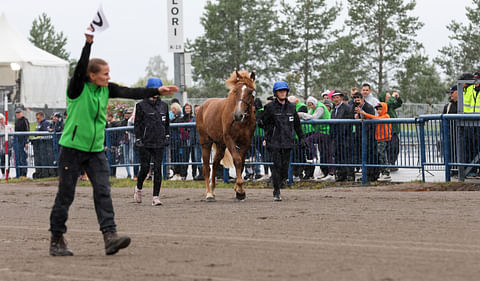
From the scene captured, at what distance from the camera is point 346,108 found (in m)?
17.6

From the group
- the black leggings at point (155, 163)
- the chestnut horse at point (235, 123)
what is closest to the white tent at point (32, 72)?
the chestnut horse at point (235, 123)

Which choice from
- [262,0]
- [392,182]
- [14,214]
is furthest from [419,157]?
[262,0]

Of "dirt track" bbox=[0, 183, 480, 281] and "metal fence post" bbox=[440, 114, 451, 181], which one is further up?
"metal fence post" bbox=[440, 114, 451, 181]

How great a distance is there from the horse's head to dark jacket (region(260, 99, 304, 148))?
0.31 metres

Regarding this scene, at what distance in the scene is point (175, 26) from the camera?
2212 cm

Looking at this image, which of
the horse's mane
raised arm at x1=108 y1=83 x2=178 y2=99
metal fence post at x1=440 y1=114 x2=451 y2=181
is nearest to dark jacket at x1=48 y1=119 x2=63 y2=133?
the horse's mane

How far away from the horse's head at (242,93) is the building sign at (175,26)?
25.2 feet

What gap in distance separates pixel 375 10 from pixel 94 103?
5081 cm

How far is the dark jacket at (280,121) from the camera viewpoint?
14359 millimetres

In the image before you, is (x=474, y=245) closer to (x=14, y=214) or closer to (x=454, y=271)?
(x=454, y=271)

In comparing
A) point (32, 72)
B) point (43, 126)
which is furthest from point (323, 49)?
point (43, 126)

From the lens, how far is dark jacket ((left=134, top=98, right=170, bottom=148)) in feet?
46.8

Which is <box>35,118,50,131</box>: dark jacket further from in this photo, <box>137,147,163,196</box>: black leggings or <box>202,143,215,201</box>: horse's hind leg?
<box>137,147,163,196</box>: black leggings

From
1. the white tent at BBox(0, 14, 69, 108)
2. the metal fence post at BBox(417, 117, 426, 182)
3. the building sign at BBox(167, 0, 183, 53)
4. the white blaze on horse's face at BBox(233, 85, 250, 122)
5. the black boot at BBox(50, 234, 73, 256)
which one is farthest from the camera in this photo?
the white tent at BBox(0, 14, 69, 108)
